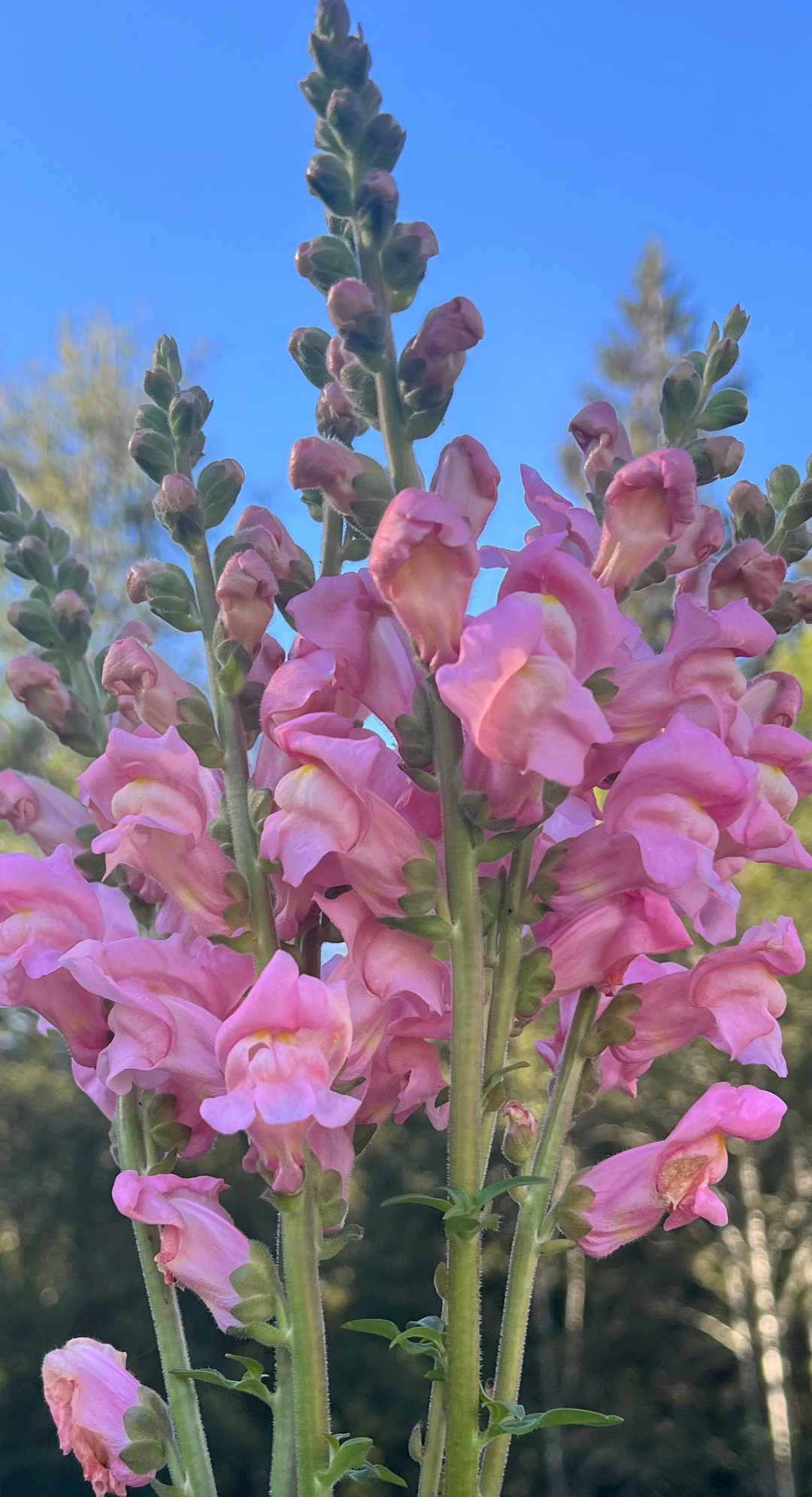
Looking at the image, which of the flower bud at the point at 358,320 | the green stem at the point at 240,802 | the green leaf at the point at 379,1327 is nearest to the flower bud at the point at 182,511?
the green stem at the point at 240,802

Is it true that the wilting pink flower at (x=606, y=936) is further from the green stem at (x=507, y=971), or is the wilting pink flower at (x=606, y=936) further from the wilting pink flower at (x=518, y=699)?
the wilting pink flower at (x=518, y=699)

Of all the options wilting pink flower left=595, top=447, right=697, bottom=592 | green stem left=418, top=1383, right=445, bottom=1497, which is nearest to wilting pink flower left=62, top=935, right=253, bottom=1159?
green stem left=418, top=1383, right=445, bottom=1497

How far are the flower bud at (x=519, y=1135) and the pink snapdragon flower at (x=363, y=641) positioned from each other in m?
0.27

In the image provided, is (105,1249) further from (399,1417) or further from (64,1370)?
(64,1370)

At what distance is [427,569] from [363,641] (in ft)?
0.23

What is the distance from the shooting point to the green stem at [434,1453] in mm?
622

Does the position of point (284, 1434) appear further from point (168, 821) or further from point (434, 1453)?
point (168, 821)

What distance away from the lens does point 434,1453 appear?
2.06 feet

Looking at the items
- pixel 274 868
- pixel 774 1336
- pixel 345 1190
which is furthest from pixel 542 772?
pixel 774 1336

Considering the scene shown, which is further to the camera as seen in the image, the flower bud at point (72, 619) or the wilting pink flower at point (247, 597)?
the flower bud at point (72, 619)

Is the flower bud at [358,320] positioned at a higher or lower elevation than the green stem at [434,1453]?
higher

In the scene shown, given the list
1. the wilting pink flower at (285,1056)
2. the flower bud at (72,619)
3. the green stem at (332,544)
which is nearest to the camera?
the wilting pink flower at (285,1056)

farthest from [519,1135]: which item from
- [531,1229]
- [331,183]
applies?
[331,183]

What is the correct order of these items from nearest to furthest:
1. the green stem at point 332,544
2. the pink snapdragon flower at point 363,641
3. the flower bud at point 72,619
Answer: the pink snapdragon flower at point 363,641, the green stem at point 332,544, the flower bud at point 72,619
